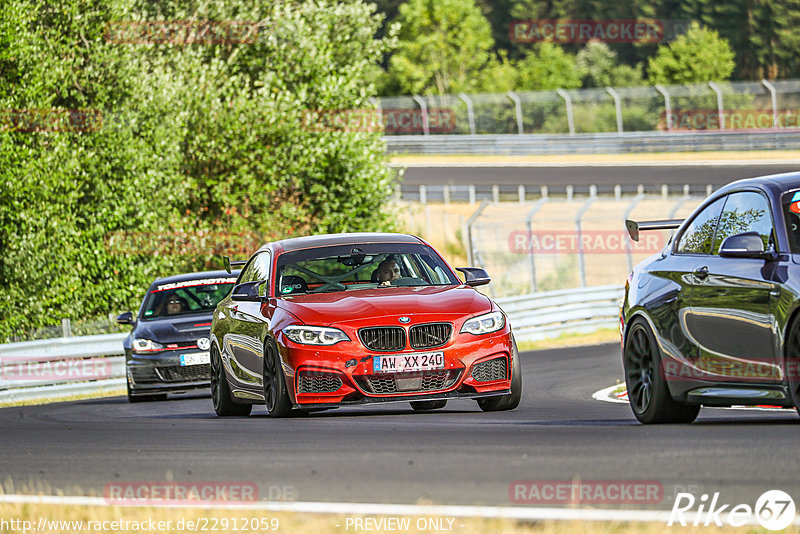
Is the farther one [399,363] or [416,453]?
[399,363]

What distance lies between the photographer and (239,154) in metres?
29.8

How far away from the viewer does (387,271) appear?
1198 cm

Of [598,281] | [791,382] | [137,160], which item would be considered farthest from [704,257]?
[598,281]

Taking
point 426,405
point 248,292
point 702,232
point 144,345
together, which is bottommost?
point 144,345

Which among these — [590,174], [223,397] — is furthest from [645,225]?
[590,174]

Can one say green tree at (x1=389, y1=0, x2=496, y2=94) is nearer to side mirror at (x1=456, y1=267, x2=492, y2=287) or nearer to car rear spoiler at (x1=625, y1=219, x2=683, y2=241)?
side mirror at (x1=456, y1=267, x2=492, y2=287)

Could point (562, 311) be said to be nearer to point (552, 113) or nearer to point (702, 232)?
point (702, 232)

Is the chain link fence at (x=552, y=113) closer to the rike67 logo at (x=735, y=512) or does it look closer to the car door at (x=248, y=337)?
the car door at (x=248, y=337)

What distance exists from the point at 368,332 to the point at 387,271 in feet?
4.56

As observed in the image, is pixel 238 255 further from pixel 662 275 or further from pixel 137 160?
pixel 662 275

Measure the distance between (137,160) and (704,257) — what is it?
61.3 ft

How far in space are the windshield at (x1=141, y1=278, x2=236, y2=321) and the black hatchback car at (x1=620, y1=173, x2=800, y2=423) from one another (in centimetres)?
934

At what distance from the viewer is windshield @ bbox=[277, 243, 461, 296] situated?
11898 mm

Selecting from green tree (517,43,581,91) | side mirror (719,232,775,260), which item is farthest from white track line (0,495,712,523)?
green tree (517,43,581,91)
